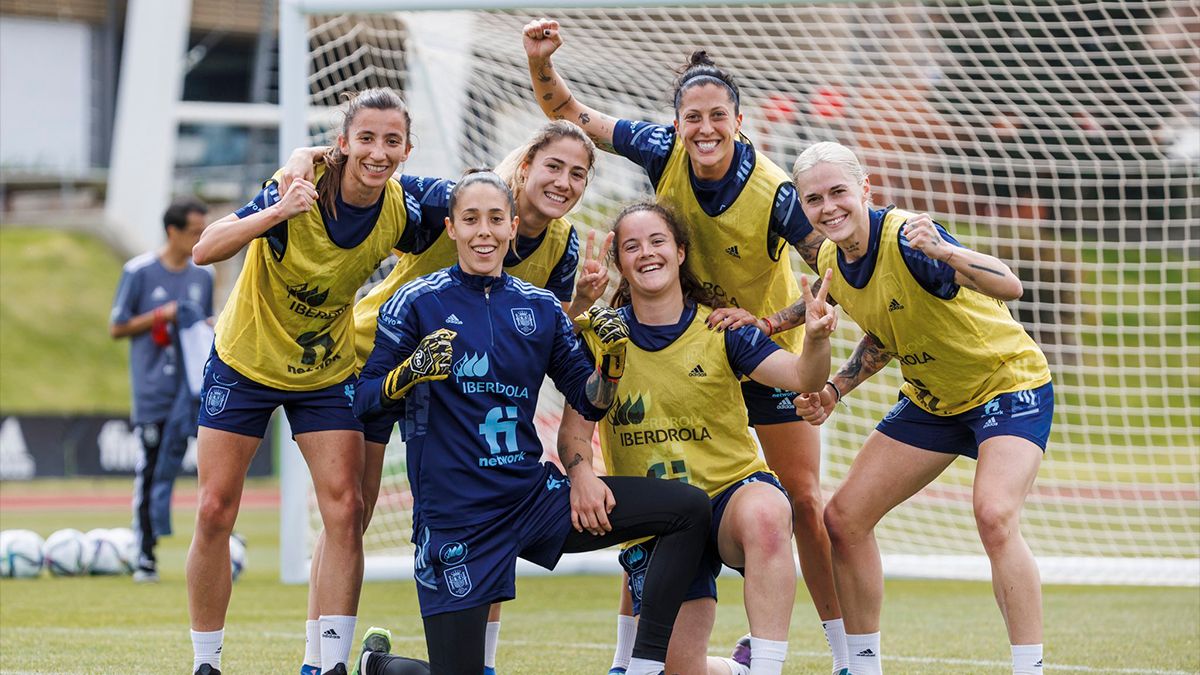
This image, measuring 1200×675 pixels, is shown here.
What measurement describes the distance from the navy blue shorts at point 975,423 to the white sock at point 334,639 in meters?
2.08

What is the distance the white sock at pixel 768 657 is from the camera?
4.26m

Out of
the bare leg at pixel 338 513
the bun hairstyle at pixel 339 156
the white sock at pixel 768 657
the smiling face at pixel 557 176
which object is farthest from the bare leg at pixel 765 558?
the bun hairstyle at pixel 339 156

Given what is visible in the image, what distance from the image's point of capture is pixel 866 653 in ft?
16.0

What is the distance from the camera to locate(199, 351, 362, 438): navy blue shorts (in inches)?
191

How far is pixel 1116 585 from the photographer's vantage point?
9.16 meters

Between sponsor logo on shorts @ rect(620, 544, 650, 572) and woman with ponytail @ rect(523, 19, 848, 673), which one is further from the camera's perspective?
woman with ponytail @ rect(523, 19, 848, 673)

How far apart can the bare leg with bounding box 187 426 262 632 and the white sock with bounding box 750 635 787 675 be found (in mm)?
1966

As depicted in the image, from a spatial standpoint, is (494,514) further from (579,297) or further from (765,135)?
(765,135)

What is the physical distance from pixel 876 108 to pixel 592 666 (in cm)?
654

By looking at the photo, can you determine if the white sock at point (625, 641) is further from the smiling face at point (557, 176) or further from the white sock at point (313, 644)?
the smiling face at point (557, 176)

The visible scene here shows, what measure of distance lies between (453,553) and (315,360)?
1120 mm

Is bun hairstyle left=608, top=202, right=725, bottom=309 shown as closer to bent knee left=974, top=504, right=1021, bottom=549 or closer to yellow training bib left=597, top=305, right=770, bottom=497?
yellow training bib left=597, top=305, right=770, bottom=497

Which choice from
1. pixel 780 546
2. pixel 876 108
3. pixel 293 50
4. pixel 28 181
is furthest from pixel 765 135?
pixel 28 181

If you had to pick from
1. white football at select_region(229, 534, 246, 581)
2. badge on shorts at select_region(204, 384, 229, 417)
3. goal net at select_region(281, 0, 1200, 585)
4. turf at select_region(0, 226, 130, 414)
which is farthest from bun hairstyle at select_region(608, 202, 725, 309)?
turf at select_region(0, 226, 130, 414)
